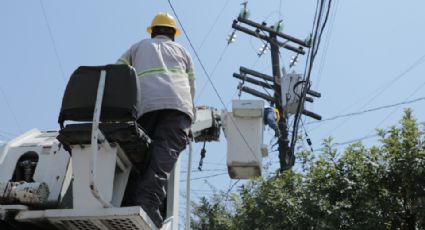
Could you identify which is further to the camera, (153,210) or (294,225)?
(294,225)

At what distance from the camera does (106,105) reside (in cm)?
367

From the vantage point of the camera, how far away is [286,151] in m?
14.1

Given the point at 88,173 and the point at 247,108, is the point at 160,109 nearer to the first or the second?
the point at 88,173

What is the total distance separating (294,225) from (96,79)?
5.20 m

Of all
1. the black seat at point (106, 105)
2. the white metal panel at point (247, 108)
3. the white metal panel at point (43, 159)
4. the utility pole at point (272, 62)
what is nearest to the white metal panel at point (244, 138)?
the white metal panel at point (247, 108)

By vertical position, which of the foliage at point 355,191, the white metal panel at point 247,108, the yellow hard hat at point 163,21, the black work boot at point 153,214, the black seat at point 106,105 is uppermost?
the yellow hard hat at point 163,21

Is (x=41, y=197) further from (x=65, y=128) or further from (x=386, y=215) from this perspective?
(x=386, y=215)

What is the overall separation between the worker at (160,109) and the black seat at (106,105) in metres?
0.38

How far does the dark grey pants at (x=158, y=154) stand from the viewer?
13.0 feet

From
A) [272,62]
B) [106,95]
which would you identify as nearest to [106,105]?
[106,95]

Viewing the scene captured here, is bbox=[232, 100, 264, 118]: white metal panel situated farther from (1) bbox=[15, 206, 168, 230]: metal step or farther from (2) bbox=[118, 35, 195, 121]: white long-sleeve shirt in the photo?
(1) bbox=[15, 206, 168, 230]: metal step

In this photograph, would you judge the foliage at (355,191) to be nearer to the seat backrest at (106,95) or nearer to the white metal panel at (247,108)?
the white metal panel at (247,108)

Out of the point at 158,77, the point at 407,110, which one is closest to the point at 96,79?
the point at 158,77

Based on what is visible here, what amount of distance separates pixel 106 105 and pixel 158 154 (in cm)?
57
